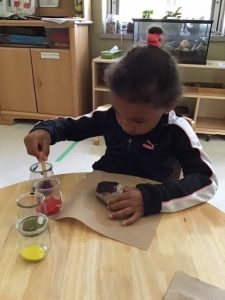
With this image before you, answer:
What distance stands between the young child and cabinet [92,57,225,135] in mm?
1408

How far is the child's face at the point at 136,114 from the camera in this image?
663 mm

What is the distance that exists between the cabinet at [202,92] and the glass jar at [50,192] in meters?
1.61

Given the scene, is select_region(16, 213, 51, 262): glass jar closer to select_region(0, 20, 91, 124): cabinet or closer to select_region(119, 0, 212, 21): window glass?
select_region(0, 20, 91, 124): cabinet

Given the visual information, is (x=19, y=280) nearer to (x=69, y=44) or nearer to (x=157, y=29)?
(x=157, y=29)

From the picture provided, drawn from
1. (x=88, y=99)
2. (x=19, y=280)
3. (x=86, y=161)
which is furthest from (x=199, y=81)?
(x=19, y=280)

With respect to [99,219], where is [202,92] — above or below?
below

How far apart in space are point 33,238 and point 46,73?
2.06 meters

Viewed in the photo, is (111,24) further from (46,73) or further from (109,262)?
(109,262)

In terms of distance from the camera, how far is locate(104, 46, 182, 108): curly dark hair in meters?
0.63

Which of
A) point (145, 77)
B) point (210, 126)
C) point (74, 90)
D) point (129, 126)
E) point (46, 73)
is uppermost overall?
point (145, 77)

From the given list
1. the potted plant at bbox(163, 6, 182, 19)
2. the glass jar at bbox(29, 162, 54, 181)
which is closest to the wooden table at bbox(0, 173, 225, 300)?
the glass jar at bbox(29, 162, 54, 181)

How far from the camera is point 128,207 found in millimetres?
616

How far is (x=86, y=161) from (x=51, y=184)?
4.45 feet

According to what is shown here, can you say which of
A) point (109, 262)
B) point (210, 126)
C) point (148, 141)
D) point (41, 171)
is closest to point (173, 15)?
point (210, 126)
